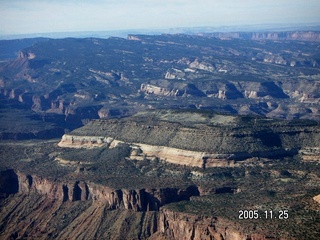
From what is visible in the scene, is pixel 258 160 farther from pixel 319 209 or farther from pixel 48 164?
pixel 48 164

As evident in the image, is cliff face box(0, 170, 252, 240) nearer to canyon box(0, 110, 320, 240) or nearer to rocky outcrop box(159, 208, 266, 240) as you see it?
rocky outcrop box(159, 208, 266, 240)

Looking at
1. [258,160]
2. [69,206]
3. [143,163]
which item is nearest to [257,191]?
[258,160]

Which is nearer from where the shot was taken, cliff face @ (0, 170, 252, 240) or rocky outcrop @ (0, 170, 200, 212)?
cliff face @ (0, 170, 252, 240)

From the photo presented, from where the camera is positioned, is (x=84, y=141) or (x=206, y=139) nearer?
(x=206, y=139)

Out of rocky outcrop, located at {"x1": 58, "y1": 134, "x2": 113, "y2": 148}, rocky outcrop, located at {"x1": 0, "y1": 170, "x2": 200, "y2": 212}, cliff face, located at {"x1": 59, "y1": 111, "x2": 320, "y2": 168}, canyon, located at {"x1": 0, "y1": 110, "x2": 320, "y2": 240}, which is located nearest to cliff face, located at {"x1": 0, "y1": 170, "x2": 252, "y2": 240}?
rocky outcrop, located at {"x1": 0, "y1": 170, "x2": 200, "y2": 212}

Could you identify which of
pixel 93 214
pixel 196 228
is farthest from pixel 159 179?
pixel 196 228

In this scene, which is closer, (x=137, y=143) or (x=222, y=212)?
(x=222, y=212)

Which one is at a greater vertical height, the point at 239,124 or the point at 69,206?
the point at 239,124

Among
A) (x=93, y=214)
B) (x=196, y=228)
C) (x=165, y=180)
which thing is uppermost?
(x=196, y=228)

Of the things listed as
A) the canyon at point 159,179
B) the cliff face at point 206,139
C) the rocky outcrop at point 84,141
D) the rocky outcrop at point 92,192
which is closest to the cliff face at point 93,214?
the rocky outcrop at point 92,192

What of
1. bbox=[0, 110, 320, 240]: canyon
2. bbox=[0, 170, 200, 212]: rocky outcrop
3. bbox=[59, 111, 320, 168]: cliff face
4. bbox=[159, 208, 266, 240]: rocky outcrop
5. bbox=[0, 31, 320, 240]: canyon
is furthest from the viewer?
bbox=[59, 111, 320, 168]: cliff face

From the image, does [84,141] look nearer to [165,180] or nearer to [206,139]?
[165,180]
